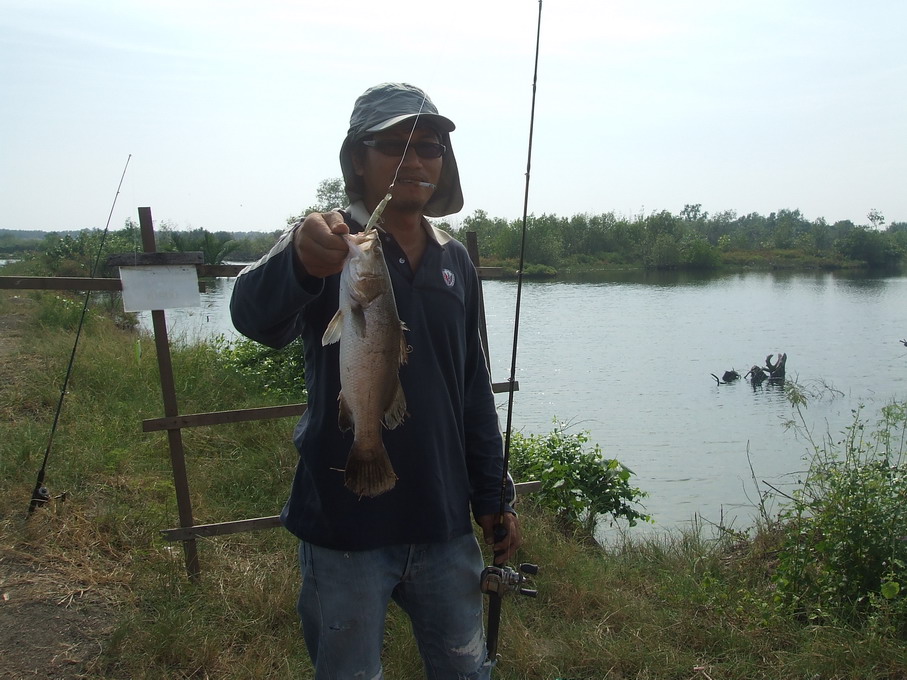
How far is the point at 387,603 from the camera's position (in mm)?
2064

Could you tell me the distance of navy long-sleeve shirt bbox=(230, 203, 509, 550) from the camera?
6.38 ft

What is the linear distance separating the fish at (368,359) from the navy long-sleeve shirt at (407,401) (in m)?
0.08

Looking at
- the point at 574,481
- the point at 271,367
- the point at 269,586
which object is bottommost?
the point at 574,481

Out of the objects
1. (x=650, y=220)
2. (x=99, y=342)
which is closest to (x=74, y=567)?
(x=99, y=342)

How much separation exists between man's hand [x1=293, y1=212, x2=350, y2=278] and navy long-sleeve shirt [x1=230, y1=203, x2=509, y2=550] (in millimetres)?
47

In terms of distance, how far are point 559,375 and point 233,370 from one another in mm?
10212

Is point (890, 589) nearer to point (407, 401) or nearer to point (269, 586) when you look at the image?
point (407, 401)

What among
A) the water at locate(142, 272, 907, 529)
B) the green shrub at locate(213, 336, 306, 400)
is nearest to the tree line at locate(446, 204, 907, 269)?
the water at locate(142, 272, 907, 529)

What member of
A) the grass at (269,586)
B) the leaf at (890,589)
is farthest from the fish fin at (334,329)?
the leaf at (890,589)

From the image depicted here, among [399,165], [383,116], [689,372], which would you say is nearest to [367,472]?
[399,165]

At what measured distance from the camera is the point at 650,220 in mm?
82375

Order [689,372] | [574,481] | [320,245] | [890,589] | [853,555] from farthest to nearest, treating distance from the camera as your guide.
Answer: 1. [689,372]
2. [574,481]
3. [853,555]
4. [890,589]
5. [320,245]

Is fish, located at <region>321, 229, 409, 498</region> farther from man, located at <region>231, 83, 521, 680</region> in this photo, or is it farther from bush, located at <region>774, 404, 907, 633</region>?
bush, located at <region>774, 404, 907, 633</region>

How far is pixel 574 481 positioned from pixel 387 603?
4807mm
